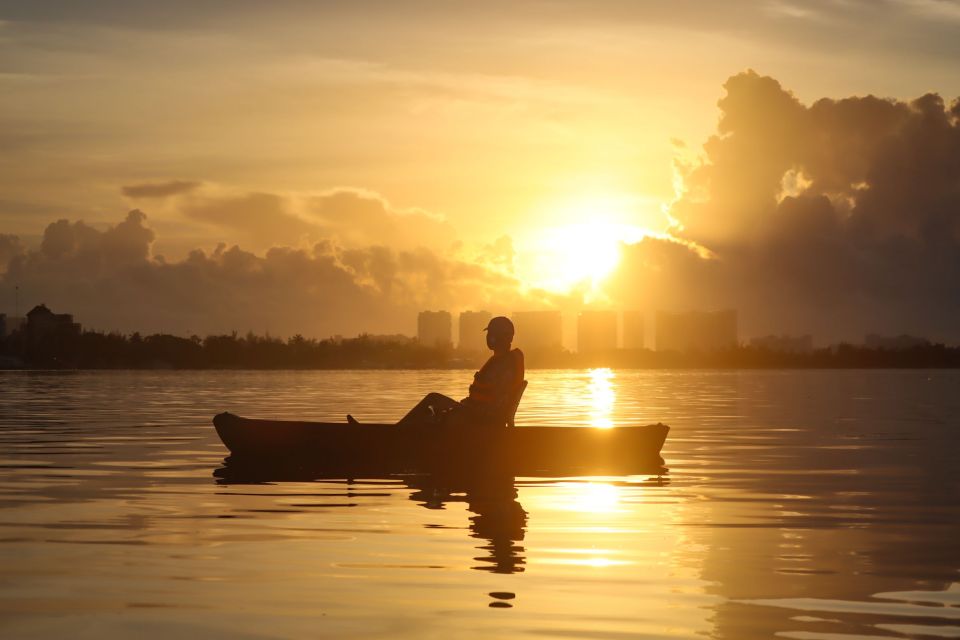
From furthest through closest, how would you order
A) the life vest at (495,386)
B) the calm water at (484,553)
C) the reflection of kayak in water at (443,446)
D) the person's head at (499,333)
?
1. the reflection of kayak in water at (443,446)
2. the life vest at (495,386)
3. the person's head at (499,333)
4. the calm water at (484,553)

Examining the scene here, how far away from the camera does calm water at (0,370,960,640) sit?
9914 mm

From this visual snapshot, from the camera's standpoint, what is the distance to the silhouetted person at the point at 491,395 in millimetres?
21453

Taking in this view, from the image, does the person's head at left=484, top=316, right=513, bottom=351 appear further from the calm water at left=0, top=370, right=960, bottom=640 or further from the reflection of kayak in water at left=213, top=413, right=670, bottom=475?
the calm water at left=0, top=370, right=960, bottom=640

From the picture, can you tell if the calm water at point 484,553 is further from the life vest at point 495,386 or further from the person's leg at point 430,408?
the life vest at point 495,386

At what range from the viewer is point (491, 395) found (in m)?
22.0

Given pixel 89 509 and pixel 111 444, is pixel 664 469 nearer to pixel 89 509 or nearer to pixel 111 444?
pixel 89 509

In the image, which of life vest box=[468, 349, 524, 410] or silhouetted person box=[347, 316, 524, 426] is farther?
life vest box=[468, 349, 524, 410]

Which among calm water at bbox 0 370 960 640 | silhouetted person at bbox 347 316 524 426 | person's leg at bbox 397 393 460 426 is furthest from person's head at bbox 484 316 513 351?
calm water at bbox 0 370 960 640

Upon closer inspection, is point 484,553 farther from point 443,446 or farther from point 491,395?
point 443,446

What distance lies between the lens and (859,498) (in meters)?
19.3

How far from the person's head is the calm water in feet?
7.75

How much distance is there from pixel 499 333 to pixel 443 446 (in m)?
2.44

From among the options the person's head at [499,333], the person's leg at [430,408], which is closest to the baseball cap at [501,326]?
the person's head at [499,333]

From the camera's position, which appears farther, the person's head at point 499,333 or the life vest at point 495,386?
the life vest at point 495,386
